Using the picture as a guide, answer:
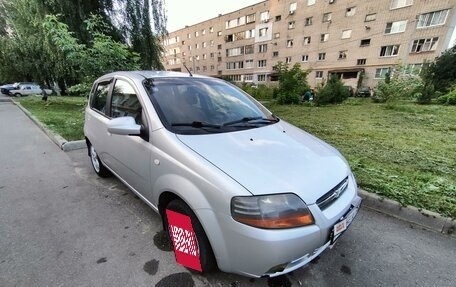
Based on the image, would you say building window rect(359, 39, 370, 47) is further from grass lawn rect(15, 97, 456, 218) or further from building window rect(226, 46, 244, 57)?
grass lawn rect(15, 97, 456, 218)

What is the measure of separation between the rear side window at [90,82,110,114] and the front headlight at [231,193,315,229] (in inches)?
103

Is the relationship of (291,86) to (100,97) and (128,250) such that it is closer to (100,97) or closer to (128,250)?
(100,97)

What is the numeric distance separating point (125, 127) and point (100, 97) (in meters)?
1.73

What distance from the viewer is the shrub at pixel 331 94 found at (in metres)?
15.1

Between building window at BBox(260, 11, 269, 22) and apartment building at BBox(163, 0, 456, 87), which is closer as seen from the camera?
apartment building at BBox(163, 0, 456, 87)

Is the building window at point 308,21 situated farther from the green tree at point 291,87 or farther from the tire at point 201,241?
the tire at point 201,241

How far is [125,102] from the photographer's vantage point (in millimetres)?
2723

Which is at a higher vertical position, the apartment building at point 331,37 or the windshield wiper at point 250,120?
the apartment building at point 331,37

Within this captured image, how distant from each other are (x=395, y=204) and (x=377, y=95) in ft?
52.3

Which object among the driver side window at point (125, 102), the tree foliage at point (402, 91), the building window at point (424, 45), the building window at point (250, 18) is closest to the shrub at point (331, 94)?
the tree foliage at point (402, 91)

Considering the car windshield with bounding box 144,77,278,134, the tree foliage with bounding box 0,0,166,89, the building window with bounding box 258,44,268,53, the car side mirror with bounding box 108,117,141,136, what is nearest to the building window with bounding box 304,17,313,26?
the building window with bounding box 258,44,268,53

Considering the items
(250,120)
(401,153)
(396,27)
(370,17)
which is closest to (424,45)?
(396,27)

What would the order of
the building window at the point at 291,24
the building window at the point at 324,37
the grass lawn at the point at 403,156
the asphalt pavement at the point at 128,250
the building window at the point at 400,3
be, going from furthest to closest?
the building window at the point at 291,24
the building window at the point at 324,37
the building window at the point at 400,3
the grass lawn at the point at 403,156
the asphalt pavement at the point at 128,250

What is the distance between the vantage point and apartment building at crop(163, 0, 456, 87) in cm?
2559
